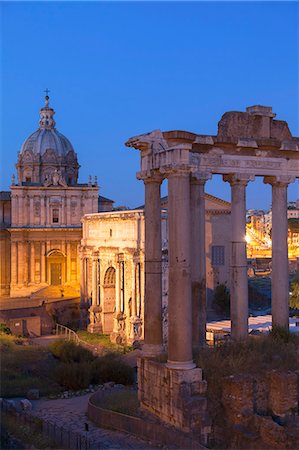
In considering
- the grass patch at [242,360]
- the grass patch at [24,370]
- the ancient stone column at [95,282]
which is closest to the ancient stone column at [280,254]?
the grass patch at [242,360]

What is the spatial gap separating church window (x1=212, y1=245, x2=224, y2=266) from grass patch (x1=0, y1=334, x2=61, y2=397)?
72.0 feet

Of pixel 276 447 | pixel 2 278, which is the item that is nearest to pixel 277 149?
pixel 276 447

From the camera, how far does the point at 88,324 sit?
137 ft

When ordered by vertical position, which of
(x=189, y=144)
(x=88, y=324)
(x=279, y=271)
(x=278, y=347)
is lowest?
(x=88, y=324)

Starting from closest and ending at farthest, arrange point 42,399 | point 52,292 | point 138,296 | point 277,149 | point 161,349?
point 161,349
point 277,149
point 42,399
point 138,296
point 52,292

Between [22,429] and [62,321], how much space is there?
1172 inches

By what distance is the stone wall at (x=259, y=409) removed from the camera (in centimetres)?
1278

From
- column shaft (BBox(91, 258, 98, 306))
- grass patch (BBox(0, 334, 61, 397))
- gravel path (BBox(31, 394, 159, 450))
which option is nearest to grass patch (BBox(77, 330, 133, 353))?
column shaft (BBox(91, 258, 98, 306))

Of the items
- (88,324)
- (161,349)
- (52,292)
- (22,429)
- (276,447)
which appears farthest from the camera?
(52,292)

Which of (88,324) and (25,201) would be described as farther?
(25,201)

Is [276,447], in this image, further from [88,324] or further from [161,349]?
[88,324]

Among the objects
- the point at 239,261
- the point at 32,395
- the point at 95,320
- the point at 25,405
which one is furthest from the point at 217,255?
the point at 239,261

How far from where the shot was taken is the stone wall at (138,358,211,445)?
13.0 metres

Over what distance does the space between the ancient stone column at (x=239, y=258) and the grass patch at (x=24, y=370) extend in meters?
8.39
